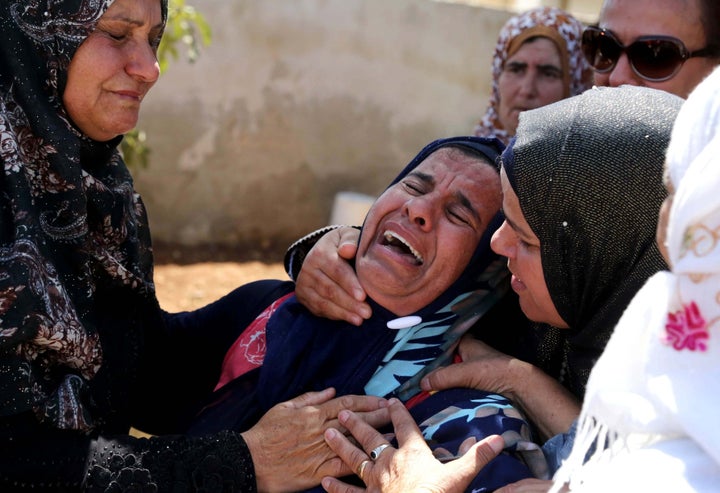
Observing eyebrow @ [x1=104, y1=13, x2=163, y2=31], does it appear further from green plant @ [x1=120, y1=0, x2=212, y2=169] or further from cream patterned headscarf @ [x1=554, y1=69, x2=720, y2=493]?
green plant @ [x1=120, y1=0, x2=212, y2=169]

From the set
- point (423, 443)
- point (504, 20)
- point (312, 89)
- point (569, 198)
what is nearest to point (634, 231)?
point (569, 198)

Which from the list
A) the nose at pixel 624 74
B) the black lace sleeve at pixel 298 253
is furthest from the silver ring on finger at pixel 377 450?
the nose at pixel 624 74

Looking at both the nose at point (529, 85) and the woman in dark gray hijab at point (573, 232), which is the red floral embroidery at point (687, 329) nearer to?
the woman in dark gray hijab at point (573, 232)

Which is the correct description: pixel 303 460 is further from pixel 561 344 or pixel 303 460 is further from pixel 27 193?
pixel 27 193

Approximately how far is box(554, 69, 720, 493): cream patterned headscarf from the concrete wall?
663cm

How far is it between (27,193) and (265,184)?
5.86 metres

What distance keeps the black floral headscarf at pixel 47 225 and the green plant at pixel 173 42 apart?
3335 mm

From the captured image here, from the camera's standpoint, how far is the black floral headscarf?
2439mm

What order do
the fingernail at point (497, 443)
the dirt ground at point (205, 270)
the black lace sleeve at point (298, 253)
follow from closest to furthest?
the fingernail at point (497, 443)
the black lace sleeve at point (298, 253)
the dirt ground at point (205, 270)

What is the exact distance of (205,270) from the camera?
311 inches

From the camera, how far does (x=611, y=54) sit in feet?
11.4

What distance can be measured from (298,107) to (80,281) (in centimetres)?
573

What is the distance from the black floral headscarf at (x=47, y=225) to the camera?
2439mm

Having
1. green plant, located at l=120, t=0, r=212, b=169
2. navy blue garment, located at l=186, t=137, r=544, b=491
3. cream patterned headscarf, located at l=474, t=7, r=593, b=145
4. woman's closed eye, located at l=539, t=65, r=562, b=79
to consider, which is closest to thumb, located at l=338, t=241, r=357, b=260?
navy blue garment, located at l=186, t=137, r=544, b=491
